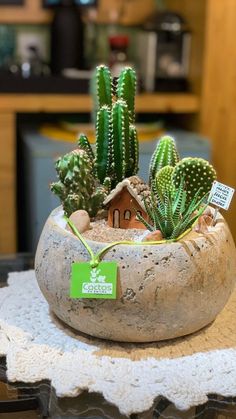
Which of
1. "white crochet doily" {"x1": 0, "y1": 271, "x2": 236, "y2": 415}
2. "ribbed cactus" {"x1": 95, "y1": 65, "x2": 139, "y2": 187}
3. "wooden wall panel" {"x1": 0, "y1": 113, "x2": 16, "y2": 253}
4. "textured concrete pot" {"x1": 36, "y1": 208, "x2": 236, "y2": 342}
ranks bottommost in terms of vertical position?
"wooden wall panel" {"x1": 0, "y1": 113, "x2": 16, "y2": 253}

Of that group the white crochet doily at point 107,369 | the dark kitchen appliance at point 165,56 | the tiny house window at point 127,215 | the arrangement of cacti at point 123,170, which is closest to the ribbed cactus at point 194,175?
the arrangement of cacti at point 123,170

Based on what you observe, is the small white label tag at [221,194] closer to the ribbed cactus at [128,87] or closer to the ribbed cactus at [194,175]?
the ribbed cactus at [194,175]

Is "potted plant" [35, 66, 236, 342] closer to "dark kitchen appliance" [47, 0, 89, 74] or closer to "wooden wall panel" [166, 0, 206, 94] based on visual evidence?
"wooden wall panel" [166, 0, 206, 94]

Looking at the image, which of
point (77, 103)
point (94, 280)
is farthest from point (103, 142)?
point (77, 103)

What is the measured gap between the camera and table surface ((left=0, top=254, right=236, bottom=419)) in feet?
2.77

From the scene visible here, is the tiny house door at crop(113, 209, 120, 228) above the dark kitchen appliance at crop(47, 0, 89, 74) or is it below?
below

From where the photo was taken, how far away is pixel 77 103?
2.66 metres

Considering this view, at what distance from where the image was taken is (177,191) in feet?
3.24

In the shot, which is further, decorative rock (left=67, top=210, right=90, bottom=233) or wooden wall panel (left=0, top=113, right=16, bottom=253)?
wooden wall panel (left=0, top=113, right=16, bottom=253)

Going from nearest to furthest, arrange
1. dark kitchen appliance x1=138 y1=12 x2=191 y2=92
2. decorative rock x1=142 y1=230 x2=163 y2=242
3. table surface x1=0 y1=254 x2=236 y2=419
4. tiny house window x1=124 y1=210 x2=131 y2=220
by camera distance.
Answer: table surface x1=0 y1=254 x2=236 y2=419 < decorative rock x1=142 y1=230 x2=163 y2=242 < tiny house window x1=124 y1=210 x2=131 y2=220 < dark kitchen appliance x1=138 y1=12 x2=191 y2=92

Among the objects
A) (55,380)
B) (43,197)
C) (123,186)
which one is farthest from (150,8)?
(55,380)

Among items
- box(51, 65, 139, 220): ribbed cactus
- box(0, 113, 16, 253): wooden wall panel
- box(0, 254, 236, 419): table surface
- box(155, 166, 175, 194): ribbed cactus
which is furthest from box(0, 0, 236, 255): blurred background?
box(0, 254, 236, 419): table surface

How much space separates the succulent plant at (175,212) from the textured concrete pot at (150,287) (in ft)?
0.08

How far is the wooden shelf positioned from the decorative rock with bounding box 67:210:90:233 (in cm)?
162
